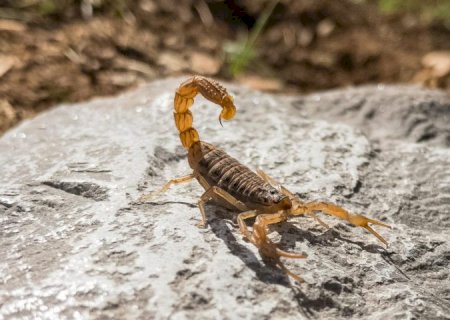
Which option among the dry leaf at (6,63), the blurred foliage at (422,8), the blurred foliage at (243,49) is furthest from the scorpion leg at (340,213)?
the blurred foliage at (422,8)

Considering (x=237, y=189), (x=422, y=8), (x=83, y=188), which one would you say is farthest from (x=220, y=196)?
(x=422, y=8)

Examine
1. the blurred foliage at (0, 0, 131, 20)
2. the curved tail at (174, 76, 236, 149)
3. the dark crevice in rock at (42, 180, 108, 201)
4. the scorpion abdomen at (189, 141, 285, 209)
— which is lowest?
the dark crevice in rock at (42, 180, 108, 201)

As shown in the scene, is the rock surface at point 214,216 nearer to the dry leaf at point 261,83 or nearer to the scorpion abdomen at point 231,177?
the scorpion abdomen at point 231,177

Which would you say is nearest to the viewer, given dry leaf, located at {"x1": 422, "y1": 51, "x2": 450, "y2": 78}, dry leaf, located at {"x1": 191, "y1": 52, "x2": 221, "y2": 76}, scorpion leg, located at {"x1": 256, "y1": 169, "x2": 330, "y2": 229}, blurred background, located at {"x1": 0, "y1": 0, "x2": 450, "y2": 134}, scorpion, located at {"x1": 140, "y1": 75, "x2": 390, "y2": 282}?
scorpion, located at {"x1": 140, "y1": 75, "x2": 390, "y2": 282}

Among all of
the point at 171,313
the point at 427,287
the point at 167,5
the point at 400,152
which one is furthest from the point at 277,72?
the point at 171,313

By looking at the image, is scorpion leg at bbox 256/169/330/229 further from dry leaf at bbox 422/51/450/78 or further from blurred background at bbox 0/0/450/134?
dry leaf at bbox 422/51/450/78

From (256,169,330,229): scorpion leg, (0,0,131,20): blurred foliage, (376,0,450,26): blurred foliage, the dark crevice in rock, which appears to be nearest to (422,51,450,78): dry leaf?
(376,0,450,26): blurred foliage

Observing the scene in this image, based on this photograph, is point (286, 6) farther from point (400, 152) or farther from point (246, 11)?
point (400, 152)
